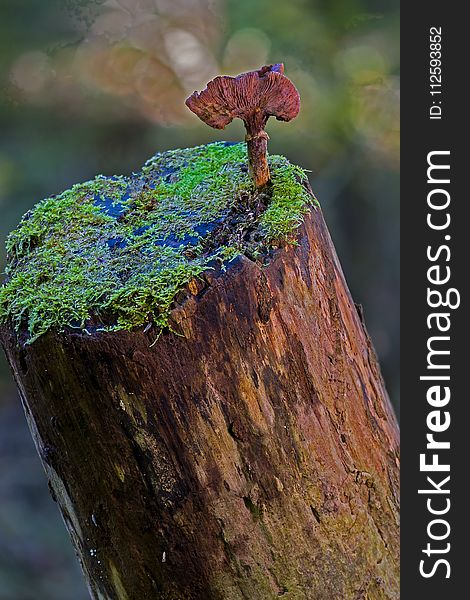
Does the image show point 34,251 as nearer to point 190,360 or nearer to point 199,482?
point 190,360

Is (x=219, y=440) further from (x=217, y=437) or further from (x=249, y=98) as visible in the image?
(x=249, y=98)

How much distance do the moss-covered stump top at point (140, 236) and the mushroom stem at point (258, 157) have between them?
0.04m

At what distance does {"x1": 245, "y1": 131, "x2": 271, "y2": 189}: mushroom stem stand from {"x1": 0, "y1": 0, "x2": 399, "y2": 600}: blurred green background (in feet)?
11.4

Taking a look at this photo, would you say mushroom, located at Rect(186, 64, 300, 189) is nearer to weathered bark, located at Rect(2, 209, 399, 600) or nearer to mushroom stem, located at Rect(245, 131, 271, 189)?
mushroom stem, located at Rect(245, 131, 271, 189)

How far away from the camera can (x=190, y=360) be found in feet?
5.12

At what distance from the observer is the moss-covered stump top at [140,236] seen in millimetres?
1615

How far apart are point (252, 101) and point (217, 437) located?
0.95 metres

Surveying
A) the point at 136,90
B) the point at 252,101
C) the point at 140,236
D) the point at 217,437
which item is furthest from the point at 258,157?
the point at 136,90

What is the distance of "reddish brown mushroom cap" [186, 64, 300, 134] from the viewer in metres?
1.74

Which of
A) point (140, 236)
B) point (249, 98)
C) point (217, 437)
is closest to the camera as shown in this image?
point (217, 437)

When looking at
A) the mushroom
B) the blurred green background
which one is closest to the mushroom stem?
the mushroom

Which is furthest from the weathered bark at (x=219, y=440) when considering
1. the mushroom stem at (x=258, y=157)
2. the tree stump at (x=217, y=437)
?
the mushroom stem at (x=258, y=157)

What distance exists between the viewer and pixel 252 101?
1802 millimetres

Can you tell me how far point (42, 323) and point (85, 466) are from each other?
0.40 metres
